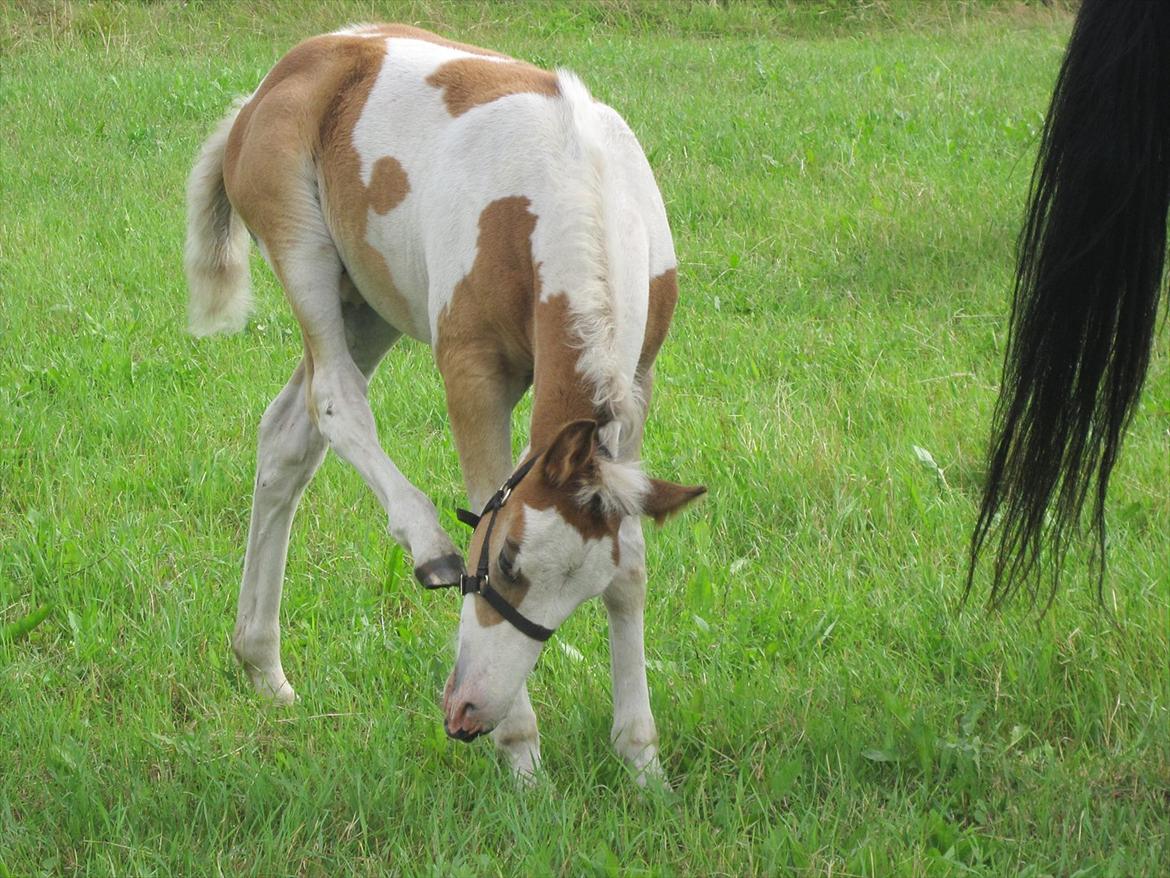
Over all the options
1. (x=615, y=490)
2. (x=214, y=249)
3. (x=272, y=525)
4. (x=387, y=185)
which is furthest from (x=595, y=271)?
(x=214, y=249)

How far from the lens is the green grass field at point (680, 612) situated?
8.84 feet

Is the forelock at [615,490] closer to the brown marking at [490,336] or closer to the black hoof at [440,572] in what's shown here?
the black hoof at [440,572]

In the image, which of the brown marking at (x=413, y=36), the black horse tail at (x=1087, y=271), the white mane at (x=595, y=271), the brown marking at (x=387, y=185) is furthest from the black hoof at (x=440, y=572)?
the brown marking at (x=413, y=36)

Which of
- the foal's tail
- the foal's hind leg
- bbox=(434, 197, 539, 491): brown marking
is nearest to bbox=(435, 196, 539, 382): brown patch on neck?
bbox=(434, 197, 539, 491): brown marking

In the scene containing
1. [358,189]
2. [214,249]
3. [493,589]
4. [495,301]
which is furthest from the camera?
[214,249]

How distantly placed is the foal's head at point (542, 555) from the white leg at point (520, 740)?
0.95 ft

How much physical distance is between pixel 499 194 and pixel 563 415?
0.54 meters

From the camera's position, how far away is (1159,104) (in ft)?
7.24

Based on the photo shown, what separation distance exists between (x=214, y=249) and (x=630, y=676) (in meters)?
1.77

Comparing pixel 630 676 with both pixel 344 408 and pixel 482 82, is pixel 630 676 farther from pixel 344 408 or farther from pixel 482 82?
pixel 482 82

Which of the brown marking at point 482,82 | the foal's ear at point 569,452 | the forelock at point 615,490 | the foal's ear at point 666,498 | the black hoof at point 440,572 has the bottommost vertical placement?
the black hoof at point 440,572

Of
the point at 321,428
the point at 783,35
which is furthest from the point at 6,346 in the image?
the point at 783,35

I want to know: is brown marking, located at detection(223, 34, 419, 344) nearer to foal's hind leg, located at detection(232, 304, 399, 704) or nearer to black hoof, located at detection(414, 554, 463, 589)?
foal's hind leg, located at detection(232, 304, 399, 704)

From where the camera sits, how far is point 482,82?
10.1 feet
